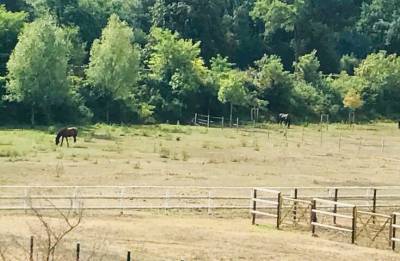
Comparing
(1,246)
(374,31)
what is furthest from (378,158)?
(374,31)

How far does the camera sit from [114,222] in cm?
2902

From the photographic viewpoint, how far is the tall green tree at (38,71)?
212 feet

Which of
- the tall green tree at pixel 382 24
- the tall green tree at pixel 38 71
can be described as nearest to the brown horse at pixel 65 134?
the tall green tree at pixel 38 71

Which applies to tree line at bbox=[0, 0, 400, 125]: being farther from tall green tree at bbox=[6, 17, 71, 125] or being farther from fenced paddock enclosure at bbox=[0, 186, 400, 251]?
fenced paddock enclosure at bbox=[0, 186, 400, 251]

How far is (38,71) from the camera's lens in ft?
213

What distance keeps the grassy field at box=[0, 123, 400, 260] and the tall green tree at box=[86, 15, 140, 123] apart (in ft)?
18.1

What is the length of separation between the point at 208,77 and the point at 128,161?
119 feet

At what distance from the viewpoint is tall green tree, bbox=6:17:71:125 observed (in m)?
64.8

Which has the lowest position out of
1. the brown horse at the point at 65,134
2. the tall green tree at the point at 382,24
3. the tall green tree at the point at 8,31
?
the brown horse at the point at 65,134

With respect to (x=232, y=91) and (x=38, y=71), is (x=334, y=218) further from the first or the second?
(x=232, y=91)

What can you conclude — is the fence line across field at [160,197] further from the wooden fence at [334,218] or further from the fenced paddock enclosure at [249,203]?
the wooden fence at [334,218]

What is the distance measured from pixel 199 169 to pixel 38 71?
25710 millimetres

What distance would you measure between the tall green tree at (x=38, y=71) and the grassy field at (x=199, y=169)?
4677 mm

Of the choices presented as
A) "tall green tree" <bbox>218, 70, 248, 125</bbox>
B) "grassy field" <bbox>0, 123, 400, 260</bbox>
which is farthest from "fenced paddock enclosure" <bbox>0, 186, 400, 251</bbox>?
"tall green tree" <bbox>218, 70, 248, 125</bbox>
